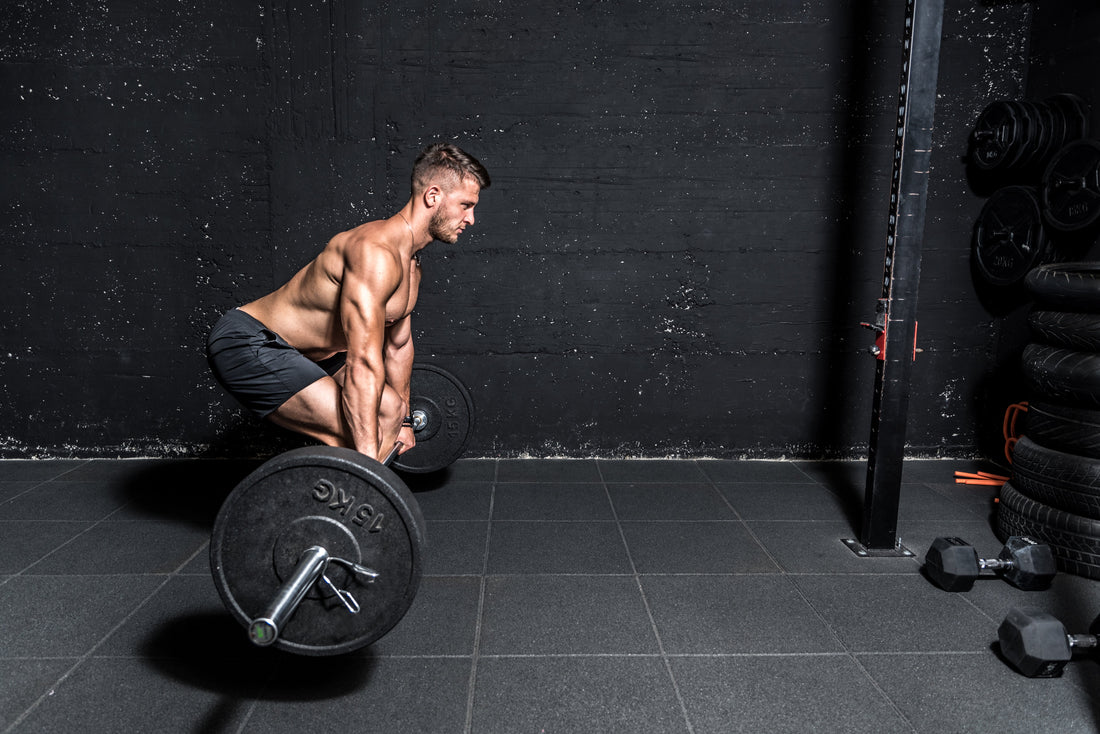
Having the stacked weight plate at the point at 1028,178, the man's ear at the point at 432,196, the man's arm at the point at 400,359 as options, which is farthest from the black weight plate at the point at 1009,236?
the man's arm at the point at 400,359

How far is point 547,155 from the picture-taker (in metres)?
2.99

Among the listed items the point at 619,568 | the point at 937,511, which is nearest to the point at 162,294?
the point at 619,568

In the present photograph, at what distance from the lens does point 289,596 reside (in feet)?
3.92

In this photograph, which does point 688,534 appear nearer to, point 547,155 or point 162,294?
point 547,155

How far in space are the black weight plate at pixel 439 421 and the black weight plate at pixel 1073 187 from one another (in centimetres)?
232

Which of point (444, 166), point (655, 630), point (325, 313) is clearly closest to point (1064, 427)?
point (655, 630)

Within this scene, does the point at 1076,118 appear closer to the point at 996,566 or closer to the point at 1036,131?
the point at 1036,131

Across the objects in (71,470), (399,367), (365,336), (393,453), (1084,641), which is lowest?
(71,470)

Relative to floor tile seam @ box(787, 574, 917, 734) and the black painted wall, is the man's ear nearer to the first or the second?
the black painted wall

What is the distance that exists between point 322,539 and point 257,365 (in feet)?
2.87

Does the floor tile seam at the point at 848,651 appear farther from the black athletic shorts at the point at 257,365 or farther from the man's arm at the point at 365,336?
the black athletic shorts at the point at 257,365

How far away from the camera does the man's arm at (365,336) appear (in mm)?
1716

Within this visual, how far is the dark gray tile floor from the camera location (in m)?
1.40

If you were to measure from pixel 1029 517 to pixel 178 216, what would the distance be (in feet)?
11.1
